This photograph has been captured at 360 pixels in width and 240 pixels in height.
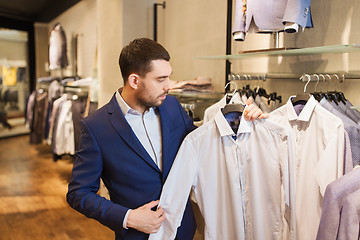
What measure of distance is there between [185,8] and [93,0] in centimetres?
293

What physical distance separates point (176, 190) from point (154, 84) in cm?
55

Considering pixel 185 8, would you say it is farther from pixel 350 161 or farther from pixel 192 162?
pixel 350 161

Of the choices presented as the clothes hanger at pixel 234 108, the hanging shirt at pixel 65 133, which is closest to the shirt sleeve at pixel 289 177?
the clothes hanger at pixel 234 108

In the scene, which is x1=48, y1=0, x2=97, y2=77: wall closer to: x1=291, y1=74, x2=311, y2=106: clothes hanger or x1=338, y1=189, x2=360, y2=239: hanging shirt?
x1=291, y1=74, x2=311, y2=106: clothes hanger

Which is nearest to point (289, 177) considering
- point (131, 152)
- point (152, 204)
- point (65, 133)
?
point (152, 204)

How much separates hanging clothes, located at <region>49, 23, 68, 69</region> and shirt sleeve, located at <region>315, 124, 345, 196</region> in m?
5.80

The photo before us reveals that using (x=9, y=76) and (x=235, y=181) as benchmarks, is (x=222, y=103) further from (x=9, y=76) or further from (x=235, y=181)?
(x=9, y=76)

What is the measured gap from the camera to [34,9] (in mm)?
8367

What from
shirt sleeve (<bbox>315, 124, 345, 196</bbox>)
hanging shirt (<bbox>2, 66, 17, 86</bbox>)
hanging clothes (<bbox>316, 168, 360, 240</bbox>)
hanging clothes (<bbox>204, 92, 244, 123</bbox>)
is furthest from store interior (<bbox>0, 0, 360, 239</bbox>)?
hanging shirt (<bbox>2, 66, 17, 86</bbox>)

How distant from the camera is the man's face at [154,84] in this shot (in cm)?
146

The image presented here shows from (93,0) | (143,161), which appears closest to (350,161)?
(143,161)

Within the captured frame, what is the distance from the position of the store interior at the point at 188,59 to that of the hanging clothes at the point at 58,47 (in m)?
0.30

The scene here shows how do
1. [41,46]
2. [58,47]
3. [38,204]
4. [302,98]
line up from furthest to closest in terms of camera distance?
[41,46], [58,47], [38,204], [302,98]

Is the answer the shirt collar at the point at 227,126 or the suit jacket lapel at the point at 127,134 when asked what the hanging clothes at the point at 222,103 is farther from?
the suit jacket lapel at the point at 127,134
